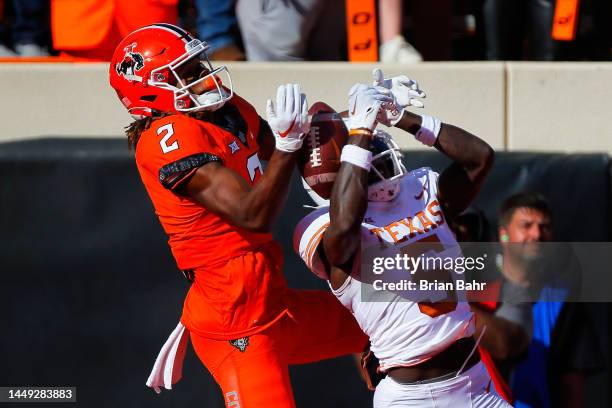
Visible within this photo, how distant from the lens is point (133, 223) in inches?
208

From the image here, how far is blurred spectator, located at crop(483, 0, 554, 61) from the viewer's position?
5.73 m

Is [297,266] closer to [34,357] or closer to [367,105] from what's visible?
[34,357]

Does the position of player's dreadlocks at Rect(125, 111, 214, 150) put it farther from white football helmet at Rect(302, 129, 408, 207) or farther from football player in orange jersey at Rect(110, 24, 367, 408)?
white football helmet at Rect(302, 129, 408, 207)

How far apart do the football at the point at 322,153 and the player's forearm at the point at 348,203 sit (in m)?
0.10

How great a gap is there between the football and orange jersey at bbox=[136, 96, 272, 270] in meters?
0.36

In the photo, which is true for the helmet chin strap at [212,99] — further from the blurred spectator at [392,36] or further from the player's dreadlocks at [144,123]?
the blurred spectator at [392,36]

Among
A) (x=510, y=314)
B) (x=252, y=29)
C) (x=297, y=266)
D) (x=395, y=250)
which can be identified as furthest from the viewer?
(x=252, y=29)

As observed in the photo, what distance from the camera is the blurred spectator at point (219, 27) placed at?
18.3 ft

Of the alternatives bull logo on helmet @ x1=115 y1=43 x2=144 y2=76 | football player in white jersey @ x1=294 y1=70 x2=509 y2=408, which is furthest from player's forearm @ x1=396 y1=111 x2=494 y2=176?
bull logo on helmet @ x1=115 y1=43 x2=144 y2=76

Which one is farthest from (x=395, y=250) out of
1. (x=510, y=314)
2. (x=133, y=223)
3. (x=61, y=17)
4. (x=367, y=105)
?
(x=61, y=17)

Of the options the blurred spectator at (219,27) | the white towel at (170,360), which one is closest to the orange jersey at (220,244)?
the white towel at (170,360)

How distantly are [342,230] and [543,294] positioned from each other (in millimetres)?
1923

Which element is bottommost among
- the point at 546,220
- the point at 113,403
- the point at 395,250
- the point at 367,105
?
the point at 113,403

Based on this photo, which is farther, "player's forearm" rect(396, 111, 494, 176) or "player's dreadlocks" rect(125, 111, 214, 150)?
"player's dreadlocks" rect(125, 111, 214, 150)
